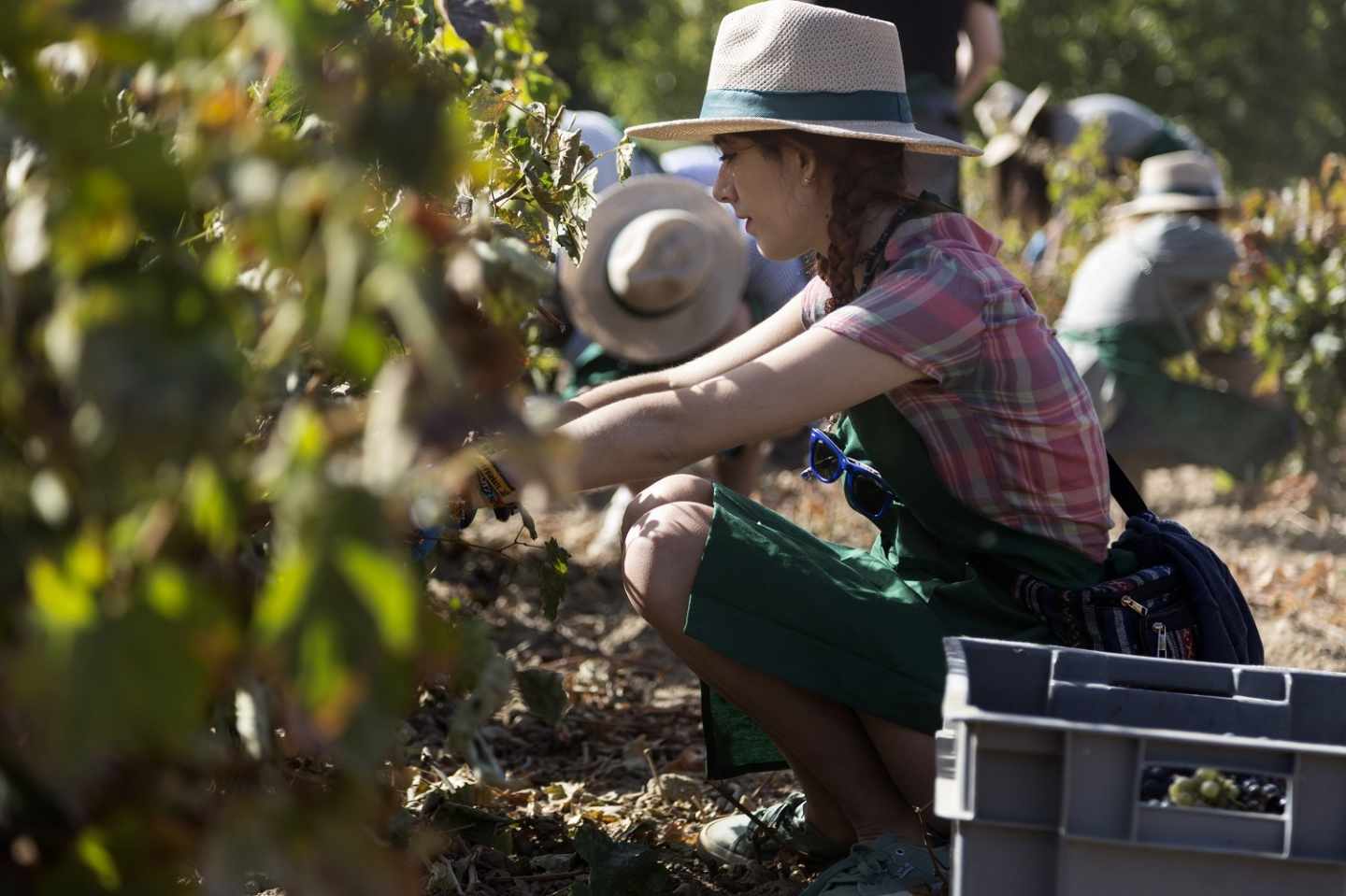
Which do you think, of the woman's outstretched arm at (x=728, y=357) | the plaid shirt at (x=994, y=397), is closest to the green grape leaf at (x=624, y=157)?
the woman's outstretched arm at (x=728, y=357)

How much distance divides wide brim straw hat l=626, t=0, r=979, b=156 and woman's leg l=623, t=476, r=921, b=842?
57cm

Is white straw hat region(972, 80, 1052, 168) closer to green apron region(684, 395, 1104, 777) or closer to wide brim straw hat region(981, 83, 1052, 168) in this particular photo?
wide brim straw hat region(981, 83, 1052, 168)

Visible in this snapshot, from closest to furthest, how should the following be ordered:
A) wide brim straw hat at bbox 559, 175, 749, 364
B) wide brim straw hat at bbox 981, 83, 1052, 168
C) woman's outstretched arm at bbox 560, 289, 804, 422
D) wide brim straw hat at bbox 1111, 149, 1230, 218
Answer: woman's outstretched arm at bbox 560, 289, 804, 422
wide brim straw hat at bbox 559, 175, 749, 364
wide brim straw hat at bbox 1111, 149, 1230, 218
wide brim straw hat at bbox 981, 83, 1052, 168

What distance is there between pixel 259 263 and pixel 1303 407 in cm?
508

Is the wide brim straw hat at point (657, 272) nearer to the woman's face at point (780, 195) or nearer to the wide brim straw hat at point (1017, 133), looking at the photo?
the woman's face at point (780, 195)

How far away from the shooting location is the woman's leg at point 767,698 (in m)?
2.22

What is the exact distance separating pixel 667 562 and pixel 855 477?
0.35 m

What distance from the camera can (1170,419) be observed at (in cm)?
502

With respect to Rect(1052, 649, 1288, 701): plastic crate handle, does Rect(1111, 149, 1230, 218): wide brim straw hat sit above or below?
below

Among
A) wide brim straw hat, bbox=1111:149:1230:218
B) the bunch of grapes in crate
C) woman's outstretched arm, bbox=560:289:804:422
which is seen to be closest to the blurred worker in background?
wide brim straw hat, bbox=1111:149:1230:218

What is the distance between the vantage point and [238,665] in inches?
42.1

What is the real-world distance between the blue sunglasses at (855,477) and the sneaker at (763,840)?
476 millimetres

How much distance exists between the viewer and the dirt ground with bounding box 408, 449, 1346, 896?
2363mm

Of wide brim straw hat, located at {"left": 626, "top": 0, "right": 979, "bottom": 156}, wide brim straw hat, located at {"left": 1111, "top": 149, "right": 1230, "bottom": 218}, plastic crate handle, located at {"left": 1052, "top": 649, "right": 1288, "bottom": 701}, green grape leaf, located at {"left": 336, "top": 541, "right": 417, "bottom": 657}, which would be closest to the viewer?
green grape leaf, located at {"left": 336, "top": 541, "right": 417, "bottom": 657}
